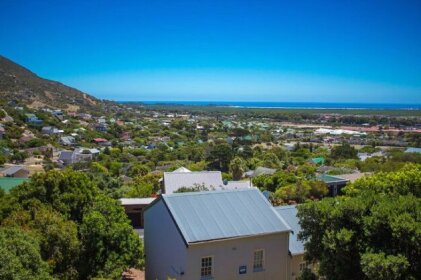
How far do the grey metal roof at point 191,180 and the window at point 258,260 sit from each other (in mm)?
18496

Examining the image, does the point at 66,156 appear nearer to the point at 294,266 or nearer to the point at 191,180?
the point at 191,180

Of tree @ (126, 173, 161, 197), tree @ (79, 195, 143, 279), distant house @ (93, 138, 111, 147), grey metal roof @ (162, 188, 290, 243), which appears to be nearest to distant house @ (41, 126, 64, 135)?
distant house @ (93, 138, 111, 147)

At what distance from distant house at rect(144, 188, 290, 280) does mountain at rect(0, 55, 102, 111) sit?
13681 cm

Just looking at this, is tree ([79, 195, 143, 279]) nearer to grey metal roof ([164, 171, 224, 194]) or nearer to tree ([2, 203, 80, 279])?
tree ([2, 203, 80, 279])

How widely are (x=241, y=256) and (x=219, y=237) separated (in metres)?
1.59

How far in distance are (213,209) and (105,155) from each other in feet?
262

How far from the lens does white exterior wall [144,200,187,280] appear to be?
1784cm

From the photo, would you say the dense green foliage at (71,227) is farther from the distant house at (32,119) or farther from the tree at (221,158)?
the distant house at (32,119)

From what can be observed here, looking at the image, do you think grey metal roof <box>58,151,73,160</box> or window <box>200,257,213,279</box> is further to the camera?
grey metal roof <box>58,151,73,160</box>

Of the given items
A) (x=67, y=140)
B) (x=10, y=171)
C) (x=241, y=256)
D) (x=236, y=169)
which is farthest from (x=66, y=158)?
(x=241, y=256)

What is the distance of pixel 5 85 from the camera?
149 metres

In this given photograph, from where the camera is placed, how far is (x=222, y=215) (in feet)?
61.0

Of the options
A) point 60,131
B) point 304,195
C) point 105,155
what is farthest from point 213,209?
point 60,131

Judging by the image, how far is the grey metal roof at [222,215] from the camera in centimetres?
1755
